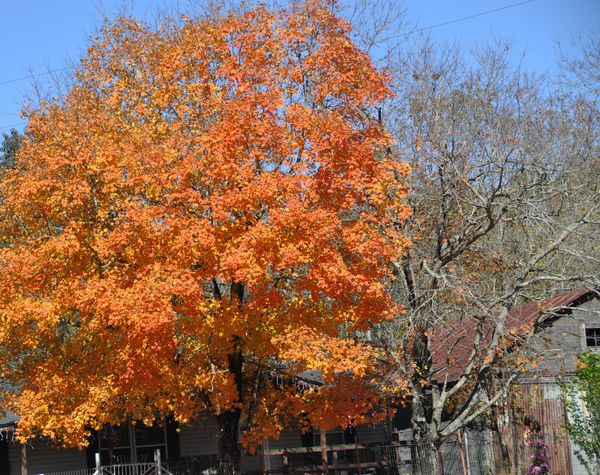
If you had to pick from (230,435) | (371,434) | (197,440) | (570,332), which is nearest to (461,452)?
(570,332)

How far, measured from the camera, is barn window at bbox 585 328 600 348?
26.2m

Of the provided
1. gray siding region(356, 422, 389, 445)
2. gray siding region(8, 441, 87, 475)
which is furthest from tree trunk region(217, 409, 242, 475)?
gray siding region(356, 422, 389, 445)

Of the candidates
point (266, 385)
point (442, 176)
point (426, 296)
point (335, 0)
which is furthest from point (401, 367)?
point (335, 0)

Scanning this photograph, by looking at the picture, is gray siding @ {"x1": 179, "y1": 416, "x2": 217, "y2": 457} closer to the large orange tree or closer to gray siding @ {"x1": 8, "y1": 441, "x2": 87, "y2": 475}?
gray siding @ {"x1": 8, "y1": 441, "x2": 87, "y2": 475}

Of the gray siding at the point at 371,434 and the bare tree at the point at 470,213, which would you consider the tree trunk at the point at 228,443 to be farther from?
the gray siding at the point at 371,434

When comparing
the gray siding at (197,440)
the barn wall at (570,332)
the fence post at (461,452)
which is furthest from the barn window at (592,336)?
the gray siding at (197,440)

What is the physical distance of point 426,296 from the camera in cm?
1998

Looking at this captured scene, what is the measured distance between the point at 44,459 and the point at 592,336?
55.5 feet

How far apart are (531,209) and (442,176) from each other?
7.70ft

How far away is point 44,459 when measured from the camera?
23.2 m

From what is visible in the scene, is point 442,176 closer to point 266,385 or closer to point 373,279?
point 373,279

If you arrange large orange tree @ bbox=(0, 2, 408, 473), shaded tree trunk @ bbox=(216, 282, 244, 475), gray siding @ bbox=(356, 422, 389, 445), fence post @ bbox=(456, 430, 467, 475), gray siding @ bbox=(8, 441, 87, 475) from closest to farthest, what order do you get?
large orange tree @ bbox=(0, 2, 408, 473) < shaded tree trunk @ bbox=(216, 282, 244, 475) < gray siding @ bbox=(8, 441, 87, 475) < fence post @ bbox=(456, 430, 467, 475) < gray siding @ bbox=(356, 422, 389, 445)

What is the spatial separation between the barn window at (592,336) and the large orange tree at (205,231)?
10707mm

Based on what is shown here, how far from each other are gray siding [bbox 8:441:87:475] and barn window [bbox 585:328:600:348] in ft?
51.8
